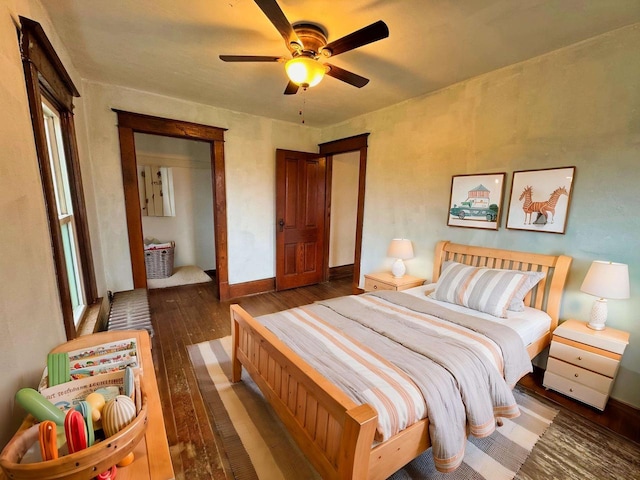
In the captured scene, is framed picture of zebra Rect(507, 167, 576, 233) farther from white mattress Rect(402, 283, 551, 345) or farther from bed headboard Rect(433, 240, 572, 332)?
white mattress Rect(402, 283, 551, 345)

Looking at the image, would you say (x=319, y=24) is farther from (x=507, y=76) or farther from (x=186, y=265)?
(x=186, y=265)

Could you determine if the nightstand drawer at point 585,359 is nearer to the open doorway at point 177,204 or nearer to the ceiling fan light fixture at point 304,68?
the ceiling fan light fixture at point 304,68

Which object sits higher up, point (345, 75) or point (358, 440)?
point (345, 75)

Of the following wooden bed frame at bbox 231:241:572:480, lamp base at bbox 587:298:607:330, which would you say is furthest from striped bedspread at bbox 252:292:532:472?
lamp base at bbox 587:298:607:330

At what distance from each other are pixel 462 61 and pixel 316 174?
2546 mm

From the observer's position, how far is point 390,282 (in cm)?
304

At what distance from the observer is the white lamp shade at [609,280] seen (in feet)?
5.71

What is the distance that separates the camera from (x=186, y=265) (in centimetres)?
541

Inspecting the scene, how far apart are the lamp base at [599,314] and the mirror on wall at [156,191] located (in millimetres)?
5702

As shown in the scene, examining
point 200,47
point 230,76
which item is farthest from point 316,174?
point 200,47

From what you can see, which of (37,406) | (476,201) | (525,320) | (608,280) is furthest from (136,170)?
(608,280)

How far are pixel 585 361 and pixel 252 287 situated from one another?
3729 mm

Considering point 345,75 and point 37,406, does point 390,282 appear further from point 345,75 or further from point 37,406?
point 37,406

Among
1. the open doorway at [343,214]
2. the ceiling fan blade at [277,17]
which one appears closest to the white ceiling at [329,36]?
the ceiling fan blade at [277,17]
